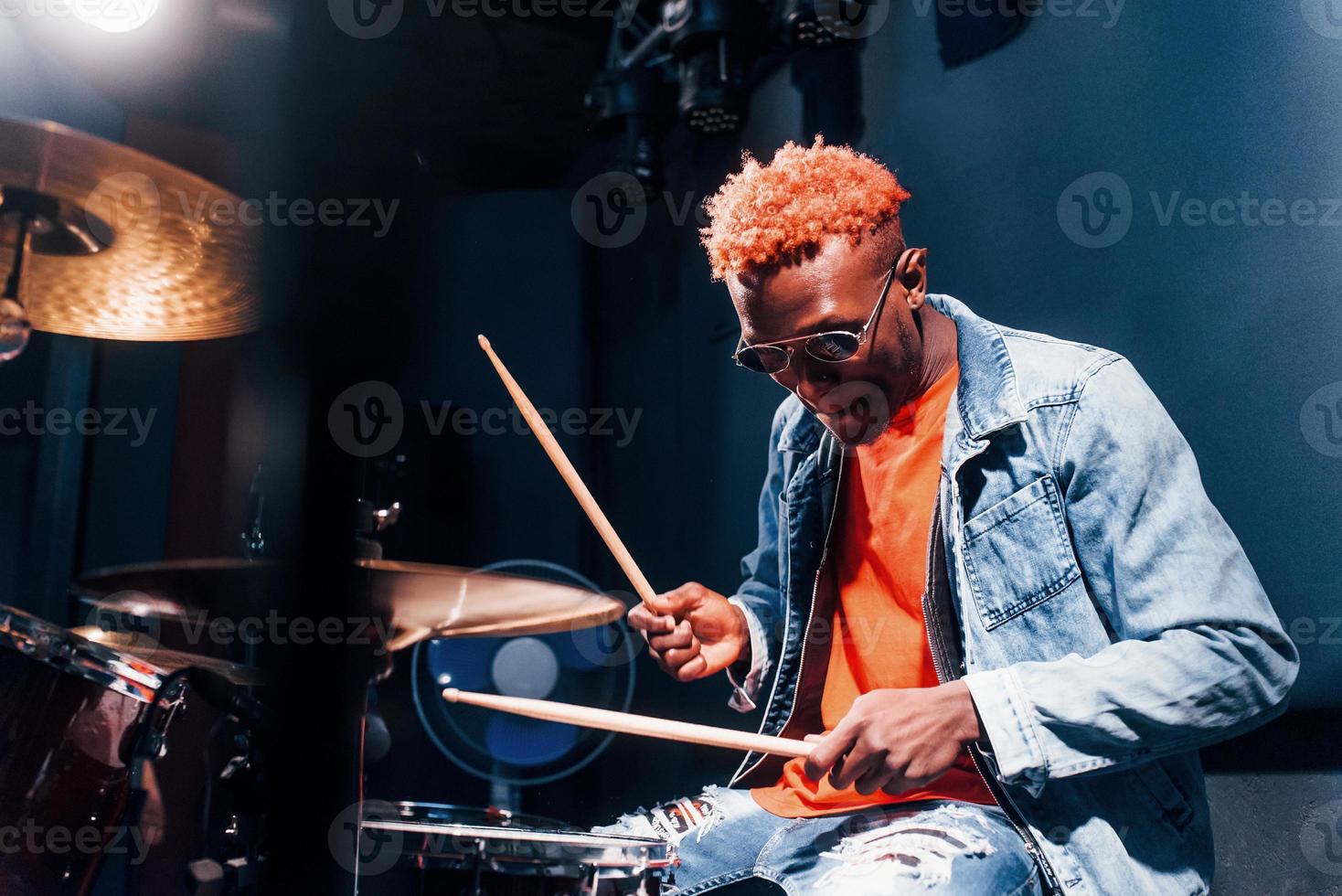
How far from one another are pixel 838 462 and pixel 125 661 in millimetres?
1088

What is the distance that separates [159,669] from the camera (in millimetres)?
1412

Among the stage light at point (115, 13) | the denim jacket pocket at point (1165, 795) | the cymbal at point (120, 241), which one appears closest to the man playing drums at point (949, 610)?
the denim jacket pocket at point (1165, 795)

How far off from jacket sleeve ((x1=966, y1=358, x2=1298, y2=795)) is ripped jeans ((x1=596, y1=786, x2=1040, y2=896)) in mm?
87

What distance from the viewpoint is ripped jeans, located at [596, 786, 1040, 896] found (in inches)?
37.5

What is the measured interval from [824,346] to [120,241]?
4.32 ft

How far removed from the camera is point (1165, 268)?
1.40m

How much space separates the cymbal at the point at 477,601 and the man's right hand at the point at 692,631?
23 centimetres

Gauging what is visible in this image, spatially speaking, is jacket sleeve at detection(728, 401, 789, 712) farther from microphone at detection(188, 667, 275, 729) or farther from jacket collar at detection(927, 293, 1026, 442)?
microphone at detection(188, 667, 275, 729)

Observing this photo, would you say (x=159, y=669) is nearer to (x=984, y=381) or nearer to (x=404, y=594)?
(x=404, y=594)

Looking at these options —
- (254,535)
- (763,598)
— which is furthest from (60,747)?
(763,598)

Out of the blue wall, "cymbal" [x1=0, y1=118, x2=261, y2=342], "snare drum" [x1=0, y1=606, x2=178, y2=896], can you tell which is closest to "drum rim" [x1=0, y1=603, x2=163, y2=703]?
"snare drum" [x1=0, y1=606, x2=178, y2=896]

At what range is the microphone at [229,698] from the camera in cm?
146

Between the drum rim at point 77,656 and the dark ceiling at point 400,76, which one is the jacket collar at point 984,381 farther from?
the dark ceiling at point 400,76

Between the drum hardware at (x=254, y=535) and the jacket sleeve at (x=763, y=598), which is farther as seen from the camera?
the drum hardware at (x=254, y=535)
